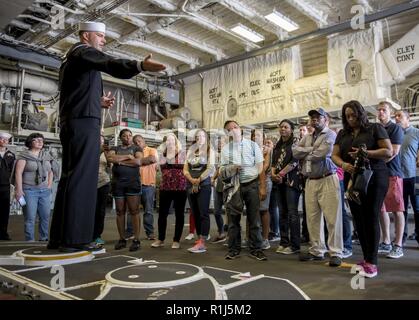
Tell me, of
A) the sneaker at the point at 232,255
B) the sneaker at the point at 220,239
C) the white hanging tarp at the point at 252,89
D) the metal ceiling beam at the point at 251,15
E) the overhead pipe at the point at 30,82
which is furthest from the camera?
the overhead pipe at the point at 30,82

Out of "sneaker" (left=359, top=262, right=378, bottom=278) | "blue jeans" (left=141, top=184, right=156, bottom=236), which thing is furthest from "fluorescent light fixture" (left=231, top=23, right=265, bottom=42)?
"sneaker" (left=359, top=262, right=378, bottom=278)

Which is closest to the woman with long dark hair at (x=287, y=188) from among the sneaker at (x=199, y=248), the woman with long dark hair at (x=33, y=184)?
the sneaker at (x=199, y=248)

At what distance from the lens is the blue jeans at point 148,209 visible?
4508mm

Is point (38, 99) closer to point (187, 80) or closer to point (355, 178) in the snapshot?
point (187, 80)

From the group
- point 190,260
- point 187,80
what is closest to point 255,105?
point 187,80

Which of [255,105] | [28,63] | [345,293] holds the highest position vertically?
[28,63]

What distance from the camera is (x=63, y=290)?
1762 mm

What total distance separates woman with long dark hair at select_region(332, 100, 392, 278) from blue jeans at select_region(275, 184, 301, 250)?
2.72 ft

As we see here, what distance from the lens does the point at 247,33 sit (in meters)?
8.34

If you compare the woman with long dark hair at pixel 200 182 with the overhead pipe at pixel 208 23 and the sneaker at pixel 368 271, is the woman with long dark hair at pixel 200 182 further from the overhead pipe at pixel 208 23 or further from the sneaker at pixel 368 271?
the overhead pipe at pixel 208 23

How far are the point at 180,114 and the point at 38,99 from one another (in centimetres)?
410

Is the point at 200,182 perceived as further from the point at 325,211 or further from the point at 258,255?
the point at 325,211

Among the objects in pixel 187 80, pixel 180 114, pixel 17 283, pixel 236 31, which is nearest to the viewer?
pixel 17 283

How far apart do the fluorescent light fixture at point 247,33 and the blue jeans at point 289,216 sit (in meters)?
5.59
